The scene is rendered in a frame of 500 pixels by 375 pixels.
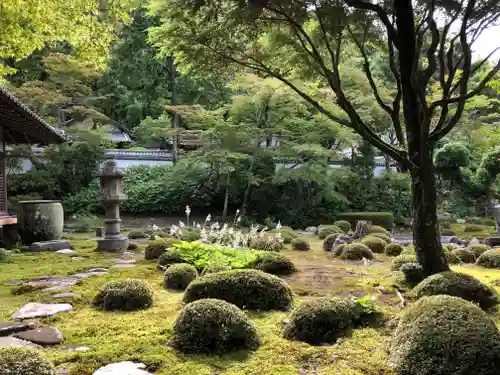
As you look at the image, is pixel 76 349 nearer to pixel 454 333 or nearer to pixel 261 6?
pixel 454 333

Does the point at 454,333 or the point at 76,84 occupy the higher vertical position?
the point at 76,84

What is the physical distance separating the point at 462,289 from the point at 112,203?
738 cm

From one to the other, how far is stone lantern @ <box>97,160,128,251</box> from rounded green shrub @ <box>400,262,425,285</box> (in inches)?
239

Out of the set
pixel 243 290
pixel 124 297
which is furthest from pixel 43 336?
pixel 243 290

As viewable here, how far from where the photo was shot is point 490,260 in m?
7.42

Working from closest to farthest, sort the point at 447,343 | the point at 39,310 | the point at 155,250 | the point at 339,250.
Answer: the point at 447,343 < the point at 39,310 < the point at 155,250 < the point at 339,250

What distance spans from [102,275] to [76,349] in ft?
10.7

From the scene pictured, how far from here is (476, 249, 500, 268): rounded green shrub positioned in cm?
735

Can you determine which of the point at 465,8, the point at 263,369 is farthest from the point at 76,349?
the point at 465,8

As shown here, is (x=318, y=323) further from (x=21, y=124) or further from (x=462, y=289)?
(x=21, y=124)

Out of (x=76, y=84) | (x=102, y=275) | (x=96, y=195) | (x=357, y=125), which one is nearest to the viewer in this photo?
(x=357, y=125)

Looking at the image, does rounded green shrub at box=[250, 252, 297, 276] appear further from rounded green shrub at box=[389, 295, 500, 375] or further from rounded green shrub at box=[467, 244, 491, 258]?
rounded green shrub at box=[467, 244, 491, 258]

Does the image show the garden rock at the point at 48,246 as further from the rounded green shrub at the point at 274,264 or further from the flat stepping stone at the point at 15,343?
the flat stepping stone at the point at 15,343

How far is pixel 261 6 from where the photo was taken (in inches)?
211
